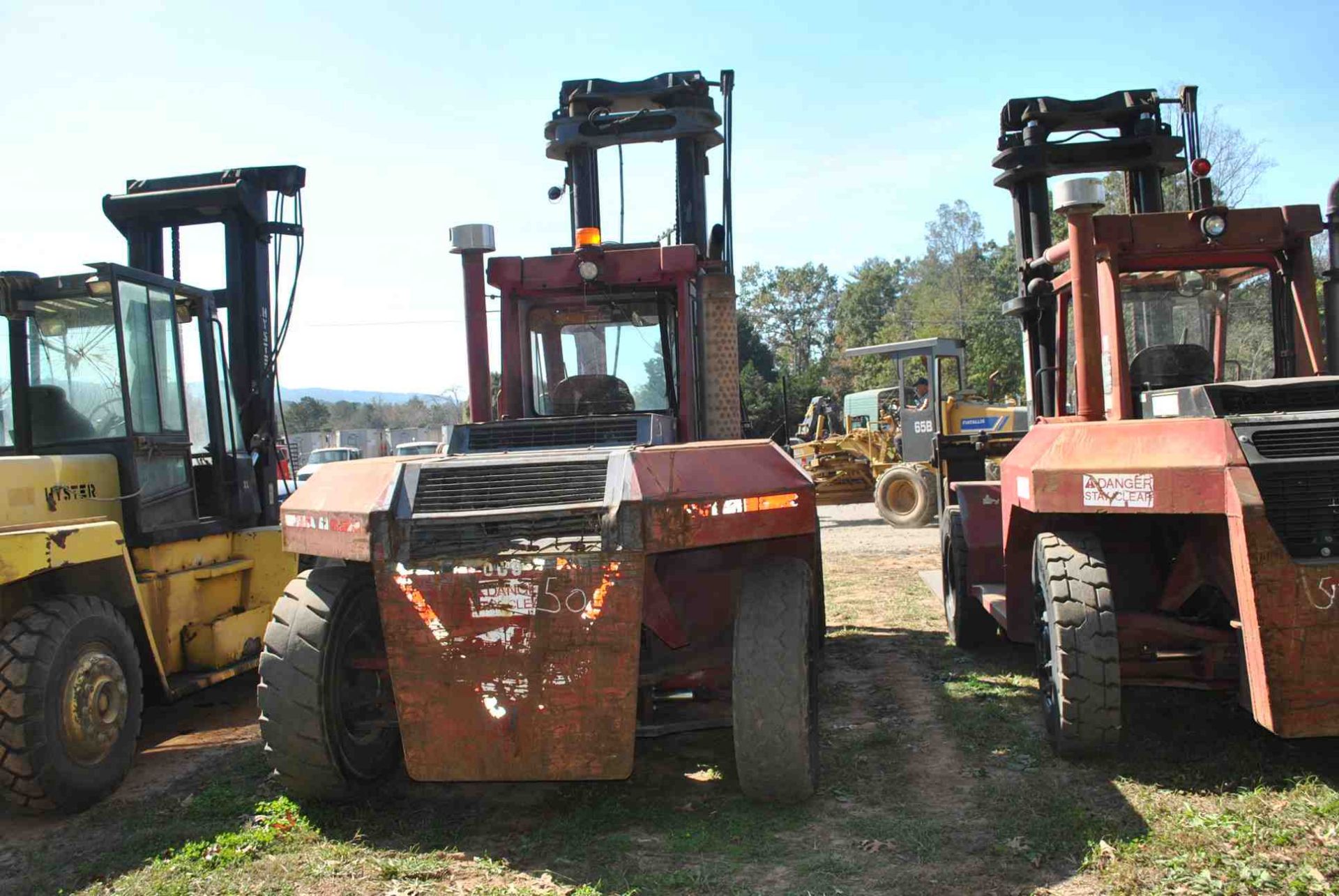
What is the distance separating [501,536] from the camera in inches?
171

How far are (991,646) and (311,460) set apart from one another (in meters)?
25.6

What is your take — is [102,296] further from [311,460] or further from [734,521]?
[311,460]

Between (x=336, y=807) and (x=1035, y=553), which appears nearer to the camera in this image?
(x=336, y=807)

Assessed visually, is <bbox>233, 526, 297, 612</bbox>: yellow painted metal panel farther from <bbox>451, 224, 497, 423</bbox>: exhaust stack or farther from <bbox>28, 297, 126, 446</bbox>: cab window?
<bbox>451, 224, 497, 423</bbox>: exhaust stack

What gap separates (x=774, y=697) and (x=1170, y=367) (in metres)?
3.22

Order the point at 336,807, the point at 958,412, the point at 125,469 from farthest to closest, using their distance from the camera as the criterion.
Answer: the point at 958,412
the point at 125,469
the point at 336,807

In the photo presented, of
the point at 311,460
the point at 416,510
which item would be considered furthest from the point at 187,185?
the point at 311,460

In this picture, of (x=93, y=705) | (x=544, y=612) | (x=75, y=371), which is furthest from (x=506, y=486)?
(x=75, y=371)

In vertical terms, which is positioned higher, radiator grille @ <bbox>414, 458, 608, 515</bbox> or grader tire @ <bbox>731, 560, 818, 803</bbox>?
radiator grille @ <bbox>414, 458, 608, 515</bbox>

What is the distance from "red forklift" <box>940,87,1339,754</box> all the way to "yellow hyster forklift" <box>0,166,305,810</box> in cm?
453

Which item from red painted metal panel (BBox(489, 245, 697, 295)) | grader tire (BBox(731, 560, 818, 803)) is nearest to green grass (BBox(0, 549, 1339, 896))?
grader tire (BBox(731, 560, 818, 803))

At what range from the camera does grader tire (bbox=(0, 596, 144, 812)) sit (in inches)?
191

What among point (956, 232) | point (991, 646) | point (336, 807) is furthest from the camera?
point (956, 232)

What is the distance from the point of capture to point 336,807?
4.86 m
